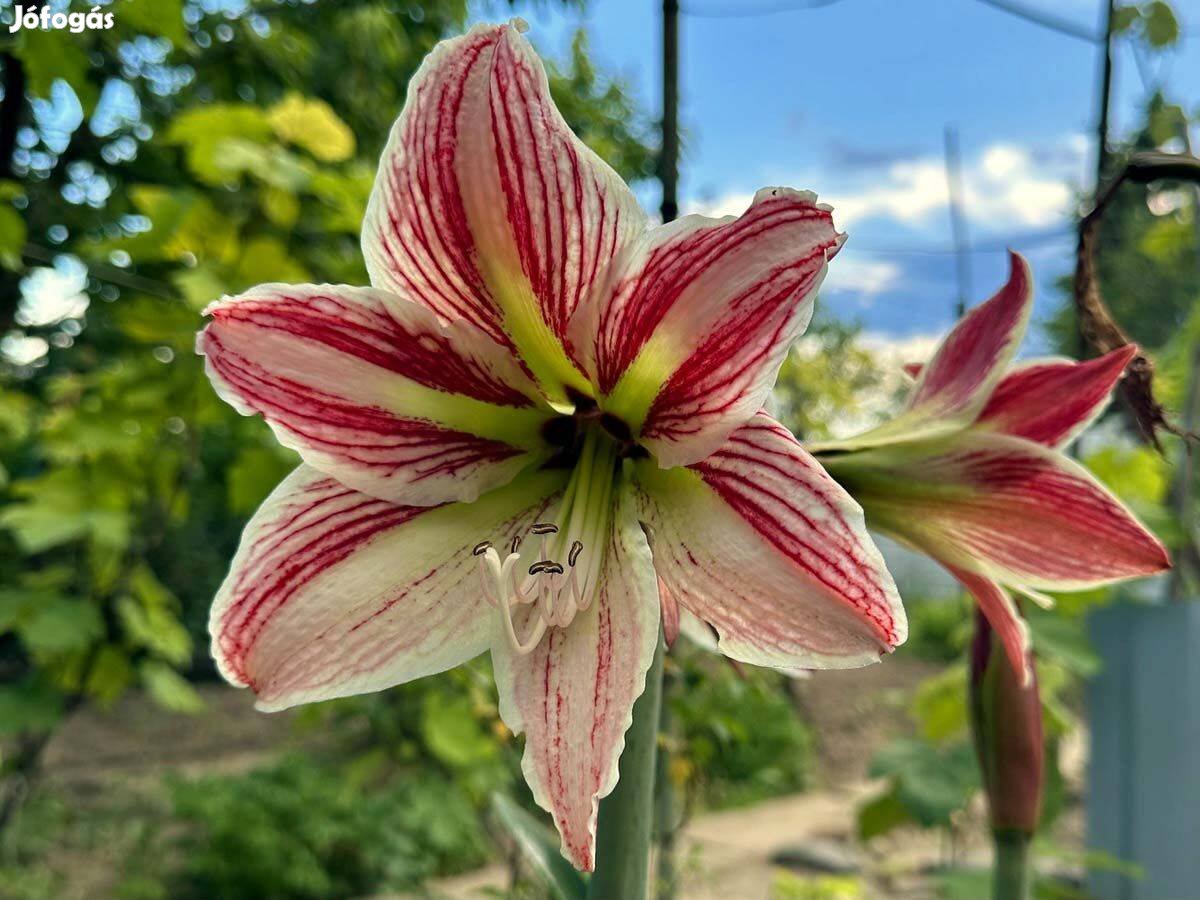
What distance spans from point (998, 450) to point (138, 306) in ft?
3.82

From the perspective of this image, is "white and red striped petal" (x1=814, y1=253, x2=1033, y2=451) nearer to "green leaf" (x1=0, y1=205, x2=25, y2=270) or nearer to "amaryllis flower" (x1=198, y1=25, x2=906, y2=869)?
"amaryllis flower" (x1=198, y1=25, x2=906, y2=869)

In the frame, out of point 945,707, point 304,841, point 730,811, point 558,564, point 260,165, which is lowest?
point 730,811

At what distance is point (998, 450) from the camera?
42cm

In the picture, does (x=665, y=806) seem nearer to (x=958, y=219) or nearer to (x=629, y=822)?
(x=629, y=822)

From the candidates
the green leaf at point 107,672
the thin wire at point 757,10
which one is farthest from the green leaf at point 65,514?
the thin wire at point 757,10

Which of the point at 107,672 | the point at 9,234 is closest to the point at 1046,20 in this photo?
the point at 9,234

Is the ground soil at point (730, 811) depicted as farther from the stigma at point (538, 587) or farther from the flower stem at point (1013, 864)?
the stigma at point (538, 587)

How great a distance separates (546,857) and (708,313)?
247mm

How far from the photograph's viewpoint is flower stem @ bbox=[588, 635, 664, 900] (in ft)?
1.16

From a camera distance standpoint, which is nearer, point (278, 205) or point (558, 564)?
point (558, 564)

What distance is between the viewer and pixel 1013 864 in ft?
1.61

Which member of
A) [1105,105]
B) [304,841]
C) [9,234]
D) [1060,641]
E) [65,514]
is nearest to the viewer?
[1105,105]

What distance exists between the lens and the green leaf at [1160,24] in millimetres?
817

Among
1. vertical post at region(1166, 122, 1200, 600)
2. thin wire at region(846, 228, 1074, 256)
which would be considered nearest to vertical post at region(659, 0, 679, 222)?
thin wire at region(846, 228, 1074, 256)
